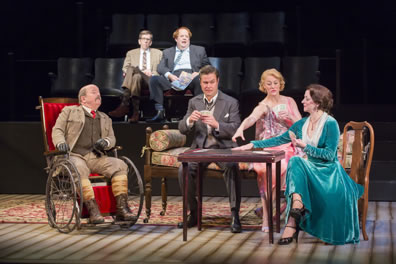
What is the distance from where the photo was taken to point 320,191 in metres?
4.73

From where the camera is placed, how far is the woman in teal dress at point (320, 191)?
15.4ft

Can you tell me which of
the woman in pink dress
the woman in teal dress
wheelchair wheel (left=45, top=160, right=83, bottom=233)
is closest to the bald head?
wheelchair wheel (left=45, top=160, right=83, bottom=233)

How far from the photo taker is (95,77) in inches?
336

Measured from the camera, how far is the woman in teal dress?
470 cm

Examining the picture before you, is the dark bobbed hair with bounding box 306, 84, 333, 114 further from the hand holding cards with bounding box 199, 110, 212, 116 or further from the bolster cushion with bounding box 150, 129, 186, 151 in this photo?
the bolster cushion with bounding box 150, 129, 186, 151

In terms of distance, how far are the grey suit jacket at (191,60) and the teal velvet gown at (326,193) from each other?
307 cm

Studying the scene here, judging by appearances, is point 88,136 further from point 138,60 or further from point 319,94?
point 138,60

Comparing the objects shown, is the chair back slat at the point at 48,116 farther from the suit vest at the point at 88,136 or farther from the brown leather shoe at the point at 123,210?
the brown leather shoe at the point at 123,210

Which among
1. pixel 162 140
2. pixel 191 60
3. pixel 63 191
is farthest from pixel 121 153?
pixel 63 191

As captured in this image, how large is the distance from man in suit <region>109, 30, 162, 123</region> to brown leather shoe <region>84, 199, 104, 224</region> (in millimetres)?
2338

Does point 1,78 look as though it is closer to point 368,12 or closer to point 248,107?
point 248,107

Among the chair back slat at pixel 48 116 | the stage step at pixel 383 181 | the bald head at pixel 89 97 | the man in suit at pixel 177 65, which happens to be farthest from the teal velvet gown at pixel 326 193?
the man in suit at pixel 177 65

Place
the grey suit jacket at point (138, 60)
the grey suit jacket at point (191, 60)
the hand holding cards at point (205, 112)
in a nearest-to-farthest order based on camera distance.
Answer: the hand holding cards at point (205, 112) < the grey suit jacket at point (191, 60) < the grey suit jacket at point (138, 60)

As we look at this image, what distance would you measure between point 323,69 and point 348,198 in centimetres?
440
